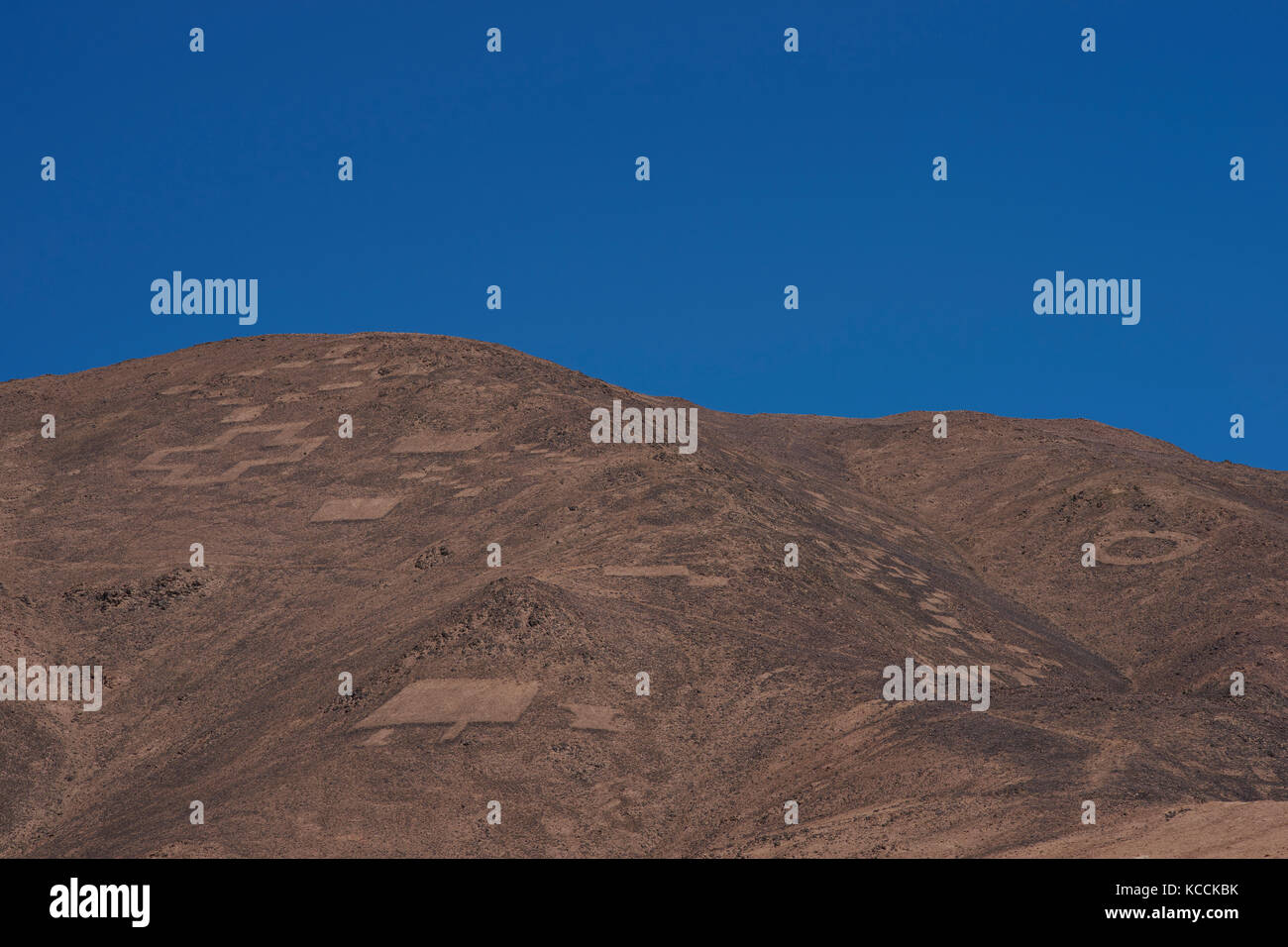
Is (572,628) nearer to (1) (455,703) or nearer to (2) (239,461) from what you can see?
(1) (455,703)

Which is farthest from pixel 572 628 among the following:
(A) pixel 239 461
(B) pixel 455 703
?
(A) pixel 239 461

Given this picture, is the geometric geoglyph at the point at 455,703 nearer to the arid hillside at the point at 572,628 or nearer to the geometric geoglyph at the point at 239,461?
the arid hillside at the point at 572,628

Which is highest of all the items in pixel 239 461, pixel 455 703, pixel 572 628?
pixel 239 461

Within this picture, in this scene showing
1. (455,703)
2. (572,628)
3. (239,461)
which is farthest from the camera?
(239,461)

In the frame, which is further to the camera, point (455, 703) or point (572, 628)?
point (572, 628)

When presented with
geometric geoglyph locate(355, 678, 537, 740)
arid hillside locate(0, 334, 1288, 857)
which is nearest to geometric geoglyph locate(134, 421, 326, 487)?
arid hillside locate(0, 334, 1288, 857)

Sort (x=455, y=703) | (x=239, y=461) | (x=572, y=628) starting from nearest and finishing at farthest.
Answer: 1. (x=455, y=703)
2. (x=572, y=628)
3. (x=239, y=461)

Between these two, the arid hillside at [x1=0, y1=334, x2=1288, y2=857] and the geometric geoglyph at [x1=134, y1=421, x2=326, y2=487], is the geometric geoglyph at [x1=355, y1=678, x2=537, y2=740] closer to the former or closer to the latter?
the arid hillside at [x1=0, y1=334, x2=1288, y2=857]

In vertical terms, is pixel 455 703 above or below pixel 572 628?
below

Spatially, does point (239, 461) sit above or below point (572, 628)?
above
